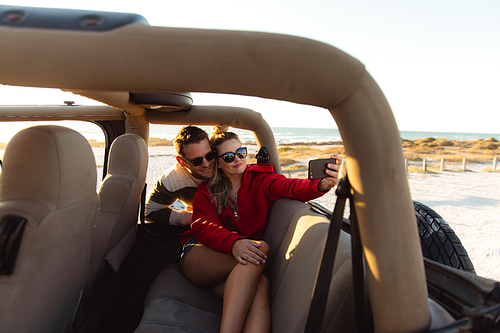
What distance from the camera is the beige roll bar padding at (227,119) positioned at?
2.86 m

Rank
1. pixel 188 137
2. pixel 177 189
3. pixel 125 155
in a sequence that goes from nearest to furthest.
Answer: pixel 125 155
pixel 188 137
pixel 177 189

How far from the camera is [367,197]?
0.71 meters

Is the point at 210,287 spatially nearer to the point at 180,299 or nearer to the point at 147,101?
the point at 180,299

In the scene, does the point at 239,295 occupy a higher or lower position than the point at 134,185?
lower

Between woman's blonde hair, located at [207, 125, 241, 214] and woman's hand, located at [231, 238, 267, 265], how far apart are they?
17.9 inches

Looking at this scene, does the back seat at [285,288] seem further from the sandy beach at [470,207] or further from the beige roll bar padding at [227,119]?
the sandy beach at [470,207]

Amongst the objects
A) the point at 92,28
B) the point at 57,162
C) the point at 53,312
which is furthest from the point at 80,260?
the point at 92,28

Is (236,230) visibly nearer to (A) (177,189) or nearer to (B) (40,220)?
(A) (177,189)

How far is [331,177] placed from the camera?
139 cm

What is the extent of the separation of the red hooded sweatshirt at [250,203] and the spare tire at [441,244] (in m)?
0.66

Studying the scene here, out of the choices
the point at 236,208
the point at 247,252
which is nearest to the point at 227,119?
the point at 236,208

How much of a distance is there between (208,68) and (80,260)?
1227 mm

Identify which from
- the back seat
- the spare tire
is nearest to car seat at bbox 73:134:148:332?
the back seat

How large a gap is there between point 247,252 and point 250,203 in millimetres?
598
